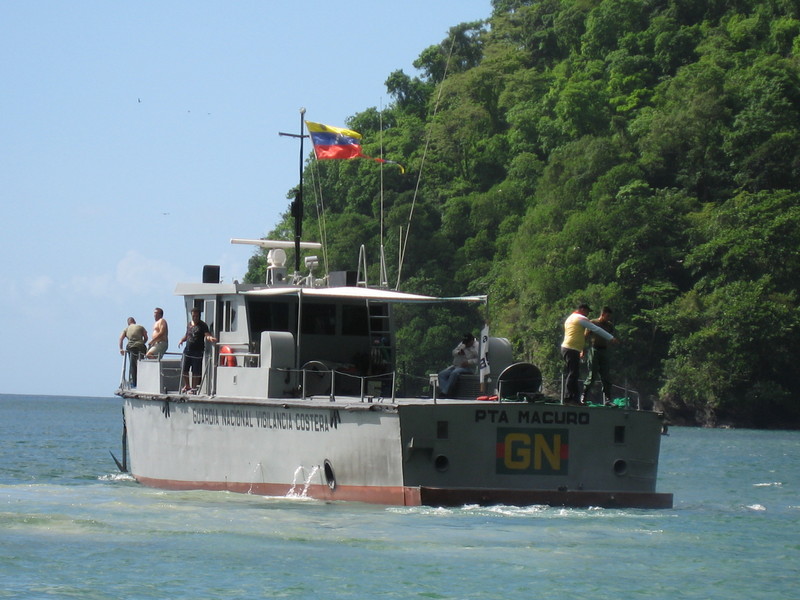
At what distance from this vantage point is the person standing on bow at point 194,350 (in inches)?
921

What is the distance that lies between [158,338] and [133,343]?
150cm

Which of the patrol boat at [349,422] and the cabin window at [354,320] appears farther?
the cabin window at [354,320]

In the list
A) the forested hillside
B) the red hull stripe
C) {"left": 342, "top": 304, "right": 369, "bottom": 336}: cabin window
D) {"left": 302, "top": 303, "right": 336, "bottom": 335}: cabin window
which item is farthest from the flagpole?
the forested hillside

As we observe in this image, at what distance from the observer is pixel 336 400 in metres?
20.3

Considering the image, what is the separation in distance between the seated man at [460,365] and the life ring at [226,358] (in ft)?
11.3

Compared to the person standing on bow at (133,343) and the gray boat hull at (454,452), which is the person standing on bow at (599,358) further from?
the person standing on bow at (133,343)

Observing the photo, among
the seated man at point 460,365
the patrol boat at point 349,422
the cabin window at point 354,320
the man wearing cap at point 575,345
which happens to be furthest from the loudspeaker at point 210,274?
the man wearing cap at point 575,345

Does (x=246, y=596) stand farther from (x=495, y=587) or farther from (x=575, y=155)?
(x=575, y=155)

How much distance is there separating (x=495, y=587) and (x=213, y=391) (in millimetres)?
9729

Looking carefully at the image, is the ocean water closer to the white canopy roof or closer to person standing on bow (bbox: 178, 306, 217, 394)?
person standing on bow (bbox: 178, 306, 217, 394)

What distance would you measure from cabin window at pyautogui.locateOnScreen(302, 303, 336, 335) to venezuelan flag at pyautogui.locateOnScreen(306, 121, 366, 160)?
129 inches

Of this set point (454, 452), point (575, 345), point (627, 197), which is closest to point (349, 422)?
Answer: point (454, 452)

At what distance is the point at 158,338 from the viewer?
25.2m

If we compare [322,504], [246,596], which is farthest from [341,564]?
[322,504]
